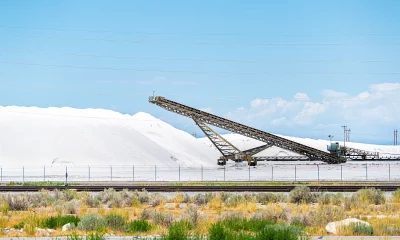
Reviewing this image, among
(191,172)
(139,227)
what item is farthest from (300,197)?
(191,172)

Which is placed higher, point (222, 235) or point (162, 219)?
point (222, 235)

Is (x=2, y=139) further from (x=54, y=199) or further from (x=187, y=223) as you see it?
(x=187, y=223)

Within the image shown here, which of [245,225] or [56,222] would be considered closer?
[245,225]

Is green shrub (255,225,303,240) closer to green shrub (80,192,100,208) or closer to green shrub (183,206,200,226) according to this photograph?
green shrub (183,206,200,226)

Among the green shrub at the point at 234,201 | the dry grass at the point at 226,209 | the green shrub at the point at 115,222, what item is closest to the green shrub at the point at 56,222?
the dry grass at the point at 226,209

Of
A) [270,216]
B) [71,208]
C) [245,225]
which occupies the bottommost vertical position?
[71,208]

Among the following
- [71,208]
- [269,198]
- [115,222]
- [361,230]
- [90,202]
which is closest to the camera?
[361,230]

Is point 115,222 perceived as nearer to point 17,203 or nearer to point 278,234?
point 278,234

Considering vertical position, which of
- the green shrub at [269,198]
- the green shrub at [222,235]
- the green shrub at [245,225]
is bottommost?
the green shrub at [269,198]

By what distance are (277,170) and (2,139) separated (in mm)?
38022

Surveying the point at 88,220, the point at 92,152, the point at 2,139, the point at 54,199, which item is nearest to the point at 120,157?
Result: the point at 92,152

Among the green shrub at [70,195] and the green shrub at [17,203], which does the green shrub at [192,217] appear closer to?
the green shrub at [17,203]

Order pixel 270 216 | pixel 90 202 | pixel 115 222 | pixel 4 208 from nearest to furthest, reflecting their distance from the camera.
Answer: pixel 115 222, pixel 270 216, pixel 4 208, pixel 90 202

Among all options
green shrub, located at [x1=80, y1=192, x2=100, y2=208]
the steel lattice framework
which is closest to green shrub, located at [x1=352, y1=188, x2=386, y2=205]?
green shrub, located at [x1=80, y1=192, x2=100, y2=208]
